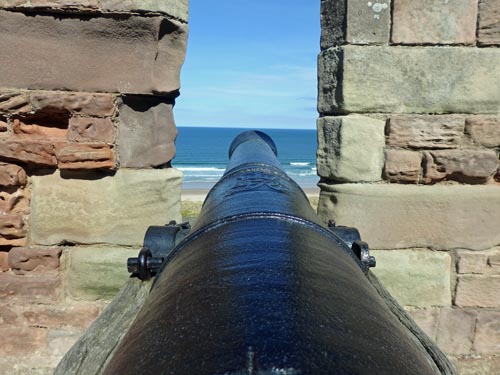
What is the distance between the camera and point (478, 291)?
3383 millimetres

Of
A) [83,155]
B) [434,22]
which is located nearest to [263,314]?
[83,155]

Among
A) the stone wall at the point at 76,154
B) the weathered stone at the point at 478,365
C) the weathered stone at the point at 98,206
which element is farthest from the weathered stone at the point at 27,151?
the weathered stone at the point at 478,365

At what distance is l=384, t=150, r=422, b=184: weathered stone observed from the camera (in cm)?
330

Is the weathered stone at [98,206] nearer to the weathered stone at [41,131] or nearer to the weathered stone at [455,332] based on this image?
the weathered stone at [41,131]

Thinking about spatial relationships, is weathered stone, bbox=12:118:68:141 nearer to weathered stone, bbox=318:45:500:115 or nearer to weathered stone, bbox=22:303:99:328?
weathered stone, bbox=22:303:99:328

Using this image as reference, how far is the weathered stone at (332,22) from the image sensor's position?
125 inches

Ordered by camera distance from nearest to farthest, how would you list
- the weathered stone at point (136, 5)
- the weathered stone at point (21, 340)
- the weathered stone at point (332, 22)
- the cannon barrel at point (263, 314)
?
the cannon barrel at point (263, 314), the weathered stone at point (136, 5), the weathered stone at point (332, 22), the weathered stone at point (21, 340)

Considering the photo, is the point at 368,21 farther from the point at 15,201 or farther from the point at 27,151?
the point at 15,201

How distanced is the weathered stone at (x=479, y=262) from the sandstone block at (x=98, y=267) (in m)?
2.02

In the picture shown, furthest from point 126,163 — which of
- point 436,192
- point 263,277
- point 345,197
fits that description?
point 263,277

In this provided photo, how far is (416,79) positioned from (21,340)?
114 inches

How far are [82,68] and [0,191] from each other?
871mm

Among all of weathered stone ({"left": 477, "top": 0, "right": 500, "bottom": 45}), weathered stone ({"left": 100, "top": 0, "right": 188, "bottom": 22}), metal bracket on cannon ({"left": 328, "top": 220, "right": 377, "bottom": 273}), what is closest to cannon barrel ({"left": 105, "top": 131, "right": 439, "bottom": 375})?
metal bracket on cannon ({"left": 328, "top": 220, "right": 377, "bottom": 273})

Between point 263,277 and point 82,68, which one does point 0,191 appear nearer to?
point 82,68
